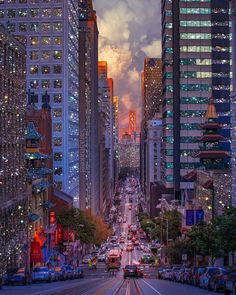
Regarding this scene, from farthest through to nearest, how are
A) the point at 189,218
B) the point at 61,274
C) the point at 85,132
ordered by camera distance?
the point at 85,132 < the point at 189,218 < the point at 61,274

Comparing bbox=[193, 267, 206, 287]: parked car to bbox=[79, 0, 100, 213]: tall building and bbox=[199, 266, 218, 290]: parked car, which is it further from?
bbox=[79, 0, 100, 213]: tall building

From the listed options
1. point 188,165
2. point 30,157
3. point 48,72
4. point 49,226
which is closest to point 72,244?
point 49,226

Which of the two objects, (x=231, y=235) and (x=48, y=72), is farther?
(x=48, y=72)

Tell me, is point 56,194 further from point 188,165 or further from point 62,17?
point 188,165

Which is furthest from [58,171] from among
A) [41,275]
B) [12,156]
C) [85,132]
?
[41,275]

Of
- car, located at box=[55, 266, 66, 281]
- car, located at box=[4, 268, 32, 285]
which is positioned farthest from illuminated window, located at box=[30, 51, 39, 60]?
car, located at box=[4, 268, 32, 285]

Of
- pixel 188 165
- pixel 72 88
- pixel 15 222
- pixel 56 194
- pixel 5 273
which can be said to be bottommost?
pixel 5 273

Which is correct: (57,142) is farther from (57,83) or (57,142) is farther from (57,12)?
(57,12)
